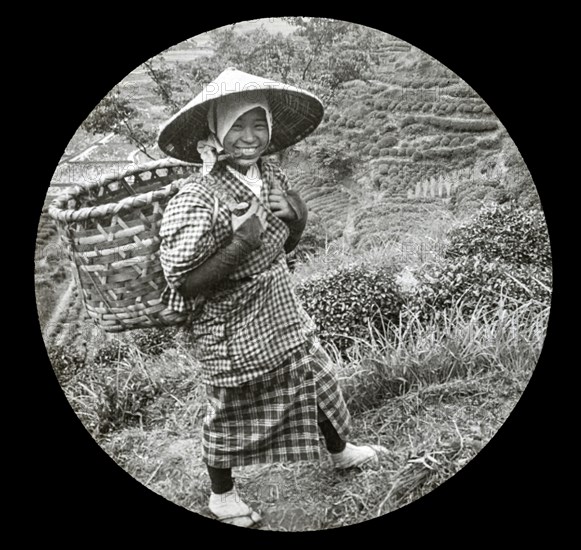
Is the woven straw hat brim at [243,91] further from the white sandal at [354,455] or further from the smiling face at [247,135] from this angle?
the white sandal at [354,455]

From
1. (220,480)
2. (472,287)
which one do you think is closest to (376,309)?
(472,287)

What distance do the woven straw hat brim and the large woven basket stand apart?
0.70 ft

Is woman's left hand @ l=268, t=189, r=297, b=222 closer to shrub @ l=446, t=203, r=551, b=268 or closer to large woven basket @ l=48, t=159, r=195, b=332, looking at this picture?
large woven basket @ l=48, t=159, r=195, b=332

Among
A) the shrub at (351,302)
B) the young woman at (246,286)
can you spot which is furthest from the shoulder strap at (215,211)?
the shrub at (351,302)

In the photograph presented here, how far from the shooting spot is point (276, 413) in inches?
171

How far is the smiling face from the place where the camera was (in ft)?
13.4

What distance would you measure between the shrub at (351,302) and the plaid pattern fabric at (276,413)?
0.56 ft

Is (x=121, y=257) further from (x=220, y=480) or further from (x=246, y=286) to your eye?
(x=220, y=480)

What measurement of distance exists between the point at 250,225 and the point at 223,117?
539mm

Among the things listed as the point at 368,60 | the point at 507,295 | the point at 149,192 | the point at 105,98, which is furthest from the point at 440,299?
the point at 105,98

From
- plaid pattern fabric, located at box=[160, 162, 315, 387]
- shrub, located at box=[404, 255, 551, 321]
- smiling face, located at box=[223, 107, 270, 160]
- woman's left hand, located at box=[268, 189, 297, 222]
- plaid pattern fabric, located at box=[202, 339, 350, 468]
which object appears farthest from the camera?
shrub, located at box=[404, 255, 551, 321]

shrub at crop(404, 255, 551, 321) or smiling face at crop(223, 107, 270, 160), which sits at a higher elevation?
smiling face at crop(223, 107, 270, 160)

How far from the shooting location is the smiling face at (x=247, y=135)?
409 centimetres

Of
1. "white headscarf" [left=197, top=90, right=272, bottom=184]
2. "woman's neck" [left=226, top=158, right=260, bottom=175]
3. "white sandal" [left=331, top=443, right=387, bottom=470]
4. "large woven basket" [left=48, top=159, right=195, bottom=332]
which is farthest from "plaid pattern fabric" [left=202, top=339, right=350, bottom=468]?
"white headscarf" [left=197, top=90, right=272, bottom=184]
